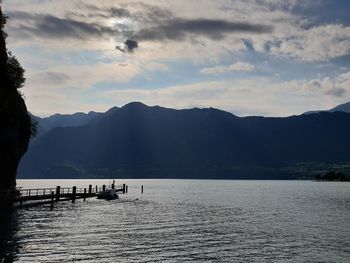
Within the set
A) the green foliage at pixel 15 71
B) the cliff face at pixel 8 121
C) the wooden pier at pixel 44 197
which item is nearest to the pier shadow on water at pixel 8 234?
the wooden pier at pixel 44 197

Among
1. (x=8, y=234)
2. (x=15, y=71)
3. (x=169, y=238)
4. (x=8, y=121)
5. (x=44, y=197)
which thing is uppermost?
(x=15, y=71)

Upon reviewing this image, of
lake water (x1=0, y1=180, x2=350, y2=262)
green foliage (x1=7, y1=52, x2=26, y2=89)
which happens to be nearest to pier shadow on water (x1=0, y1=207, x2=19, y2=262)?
lake water (x1=0, y1=180, x2=350, y2=262)

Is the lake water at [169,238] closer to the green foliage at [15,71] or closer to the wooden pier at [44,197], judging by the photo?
the wooden pier at [44,197]

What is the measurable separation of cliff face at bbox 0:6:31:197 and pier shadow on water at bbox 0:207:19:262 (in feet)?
40.0

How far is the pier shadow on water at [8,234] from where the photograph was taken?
41.0 m

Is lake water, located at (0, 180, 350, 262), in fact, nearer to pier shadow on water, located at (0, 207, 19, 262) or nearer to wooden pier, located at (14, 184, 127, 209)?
pier shadow on water, located at (0, 207, 19, 262)

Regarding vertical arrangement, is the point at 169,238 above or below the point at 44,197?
below

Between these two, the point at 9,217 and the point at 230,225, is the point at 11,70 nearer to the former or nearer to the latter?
the point at 9,217

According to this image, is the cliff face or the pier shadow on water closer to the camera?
the pier shadow on water

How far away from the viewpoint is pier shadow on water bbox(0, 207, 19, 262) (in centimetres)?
4103

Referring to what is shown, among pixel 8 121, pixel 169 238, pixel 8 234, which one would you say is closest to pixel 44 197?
pixel 8 121

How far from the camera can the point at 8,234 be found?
53781mm

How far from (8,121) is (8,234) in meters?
42.1

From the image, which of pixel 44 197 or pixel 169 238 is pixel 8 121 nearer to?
pixel 44 197
